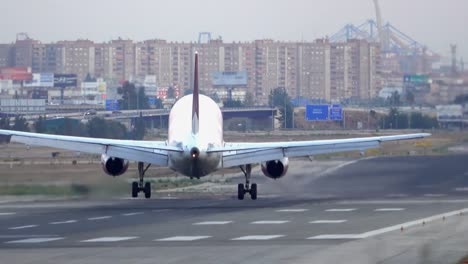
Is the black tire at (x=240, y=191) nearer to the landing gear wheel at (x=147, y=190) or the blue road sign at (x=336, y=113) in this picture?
the landing gear wheel at (x=147, y=190)

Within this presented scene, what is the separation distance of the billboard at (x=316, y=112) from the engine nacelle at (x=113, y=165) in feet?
143

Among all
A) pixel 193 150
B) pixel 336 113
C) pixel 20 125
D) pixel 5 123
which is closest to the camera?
pixel 193 150

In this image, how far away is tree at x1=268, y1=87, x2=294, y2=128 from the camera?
96.7 meters

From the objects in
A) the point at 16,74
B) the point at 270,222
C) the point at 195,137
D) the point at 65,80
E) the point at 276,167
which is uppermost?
the point at 16,74

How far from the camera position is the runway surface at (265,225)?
3025cm

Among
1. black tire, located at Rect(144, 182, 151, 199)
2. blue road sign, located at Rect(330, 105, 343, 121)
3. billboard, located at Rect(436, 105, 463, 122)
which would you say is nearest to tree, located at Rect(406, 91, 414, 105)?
billboard, located at Rect(436, 105, 463, 122)

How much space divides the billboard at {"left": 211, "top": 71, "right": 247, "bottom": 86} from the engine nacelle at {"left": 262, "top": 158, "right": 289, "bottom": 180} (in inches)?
2657

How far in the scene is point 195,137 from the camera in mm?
50719

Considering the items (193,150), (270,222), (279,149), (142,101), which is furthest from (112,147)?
(142,101)

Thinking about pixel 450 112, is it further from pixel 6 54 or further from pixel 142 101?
pixel 6 54

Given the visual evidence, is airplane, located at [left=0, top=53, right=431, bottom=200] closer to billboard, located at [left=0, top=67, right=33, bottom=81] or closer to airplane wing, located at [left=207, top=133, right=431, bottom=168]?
→ airplane wing, located at [left=207, top=133, right=431, bottom=168]

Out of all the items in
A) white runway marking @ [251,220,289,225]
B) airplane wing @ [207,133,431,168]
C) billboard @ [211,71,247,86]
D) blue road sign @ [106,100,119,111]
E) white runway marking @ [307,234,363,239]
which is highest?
billboard @ [211,71,247,86]

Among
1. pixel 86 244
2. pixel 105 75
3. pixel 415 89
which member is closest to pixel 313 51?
pixel 105 75

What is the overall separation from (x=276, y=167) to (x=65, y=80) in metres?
91.1
